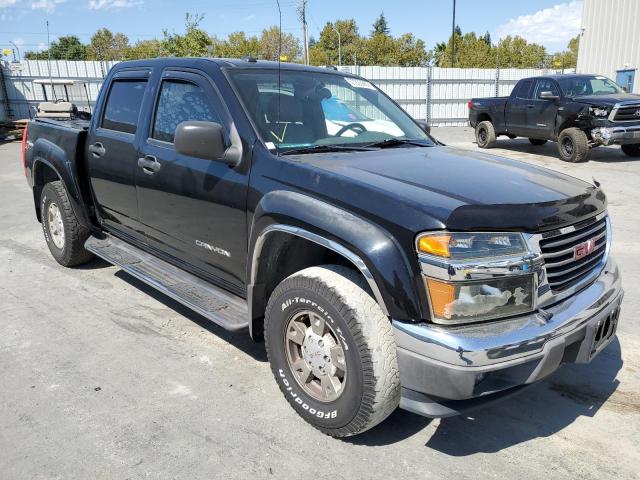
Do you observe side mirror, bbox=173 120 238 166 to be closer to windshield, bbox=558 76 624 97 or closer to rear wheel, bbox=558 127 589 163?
rear wheel, bbox=558 127 589 163

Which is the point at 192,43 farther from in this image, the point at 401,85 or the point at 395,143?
the point at 395,143

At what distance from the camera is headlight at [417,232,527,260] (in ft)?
7.22

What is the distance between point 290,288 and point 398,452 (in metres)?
0.94

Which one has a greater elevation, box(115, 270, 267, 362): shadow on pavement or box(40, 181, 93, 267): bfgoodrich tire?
box(40, 181, 93, 267): bfgoodrich tire

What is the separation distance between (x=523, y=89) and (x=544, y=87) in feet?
2.47

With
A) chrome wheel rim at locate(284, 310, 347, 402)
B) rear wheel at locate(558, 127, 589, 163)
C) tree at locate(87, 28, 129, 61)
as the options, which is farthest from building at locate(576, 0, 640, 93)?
tree at locate(87, 28, 129, 61)

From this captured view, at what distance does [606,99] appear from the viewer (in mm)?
11477

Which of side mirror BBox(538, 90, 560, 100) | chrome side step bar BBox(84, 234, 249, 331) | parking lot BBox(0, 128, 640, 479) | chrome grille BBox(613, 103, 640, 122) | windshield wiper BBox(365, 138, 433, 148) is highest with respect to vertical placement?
side mirror BBox(538, 90, 560, 100)

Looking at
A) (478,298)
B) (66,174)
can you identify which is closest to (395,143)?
(478,298)

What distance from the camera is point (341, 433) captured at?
2627 millimetres

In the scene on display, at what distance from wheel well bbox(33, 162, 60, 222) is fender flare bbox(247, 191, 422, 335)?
339 cm

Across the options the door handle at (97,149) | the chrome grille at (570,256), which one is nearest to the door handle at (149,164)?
the door handle at (97,149)

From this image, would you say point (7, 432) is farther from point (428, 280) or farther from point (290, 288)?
point (428, 280)

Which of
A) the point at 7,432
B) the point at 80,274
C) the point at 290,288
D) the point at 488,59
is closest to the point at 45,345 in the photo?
the point at 7,432
